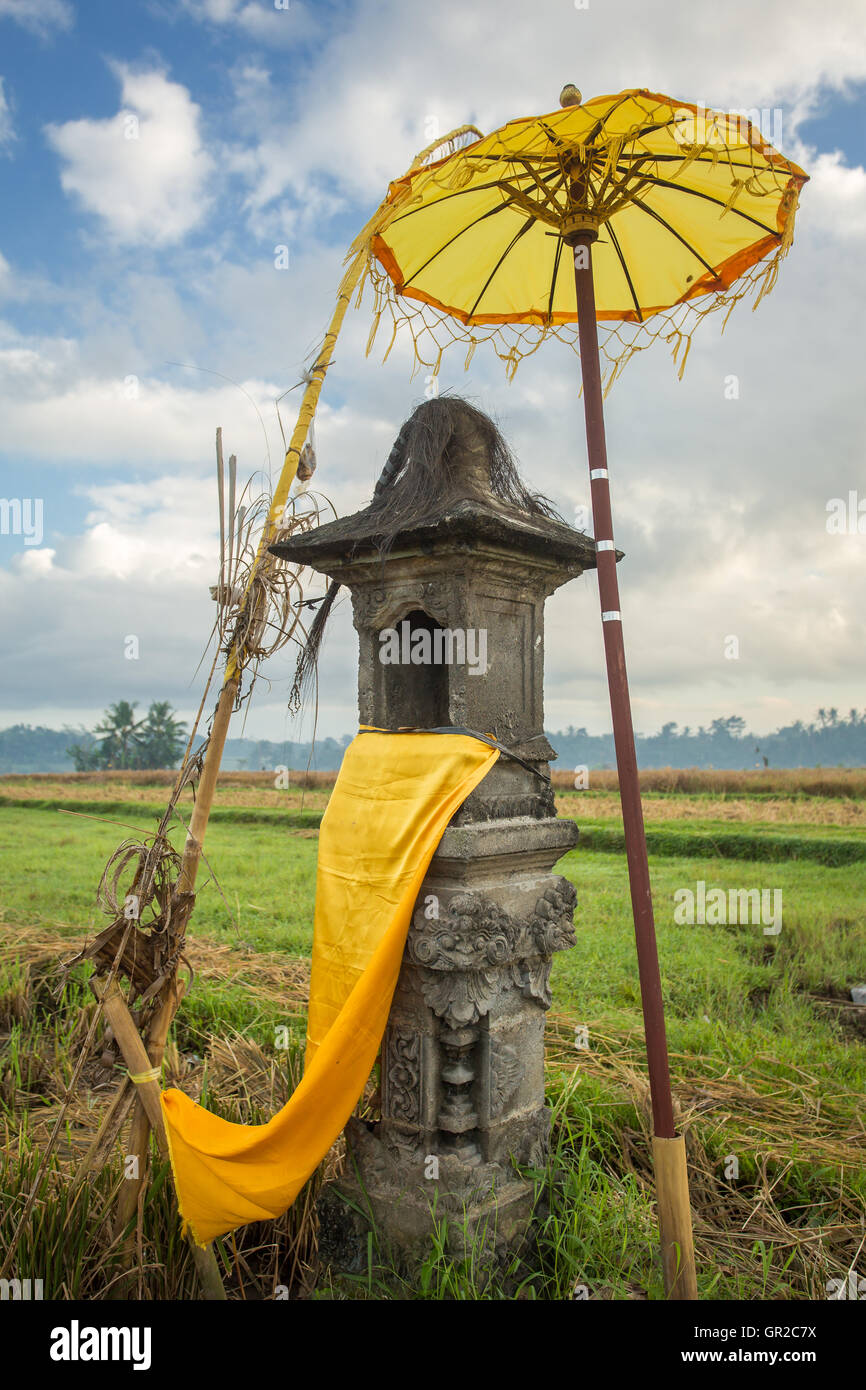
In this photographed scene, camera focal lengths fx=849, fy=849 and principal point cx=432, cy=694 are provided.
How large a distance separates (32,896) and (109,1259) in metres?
7.30

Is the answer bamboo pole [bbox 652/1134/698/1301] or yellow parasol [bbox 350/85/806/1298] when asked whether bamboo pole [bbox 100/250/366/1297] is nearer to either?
yellow parasol [bbox 350/85/806/1298]

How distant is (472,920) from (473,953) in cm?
12

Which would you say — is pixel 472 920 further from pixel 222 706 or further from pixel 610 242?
pixel 610 242

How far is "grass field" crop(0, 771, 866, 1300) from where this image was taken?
3.16 meters

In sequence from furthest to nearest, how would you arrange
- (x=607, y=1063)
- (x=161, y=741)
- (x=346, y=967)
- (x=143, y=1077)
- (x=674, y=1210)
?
(x=161, y=741)
(x=607, y=1063)
(x=346, y=967)
(x=143, y=1077)
(x=674, y=1210)

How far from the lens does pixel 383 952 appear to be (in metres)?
3.09

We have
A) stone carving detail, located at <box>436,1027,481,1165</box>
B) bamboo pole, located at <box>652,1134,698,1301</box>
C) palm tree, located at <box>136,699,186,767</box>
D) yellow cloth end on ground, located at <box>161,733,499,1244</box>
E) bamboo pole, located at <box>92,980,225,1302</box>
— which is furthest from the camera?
palm tree, located at <box>136,699,186,767</box>

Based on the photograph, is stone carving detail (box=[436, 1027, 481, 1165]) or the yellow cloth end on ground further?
stone carving detail (box=[436, 1027, 481, 1165])

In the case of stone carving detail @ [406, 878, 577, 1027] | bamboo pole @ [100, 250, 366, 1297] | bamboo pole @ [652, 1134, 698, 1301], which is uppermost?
bamboo pole @ [100, 250, 366, 1297]

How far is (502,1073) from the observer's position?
132 inches

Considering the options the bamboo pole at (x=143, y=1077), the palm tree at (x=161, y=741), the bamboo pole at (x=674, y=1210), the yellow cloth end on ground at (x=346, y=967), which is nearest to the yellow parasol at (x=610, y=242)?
the bamboo pole at (x=674, y=1210)

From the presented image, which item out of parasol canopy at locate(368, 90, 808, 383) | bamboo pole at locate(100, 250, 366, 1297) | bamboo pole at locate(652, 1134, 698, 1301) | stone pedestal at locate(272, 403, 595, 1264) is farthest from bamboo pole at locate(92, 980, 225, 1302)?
parasol canopy at locate(368, 90, 808, 383)

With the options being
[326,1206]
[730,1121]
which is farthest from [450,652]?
[730,1121]

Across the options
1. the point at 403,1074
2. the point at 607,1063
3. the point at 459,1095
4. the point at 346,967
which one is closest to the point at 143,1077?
the point at 346,967
